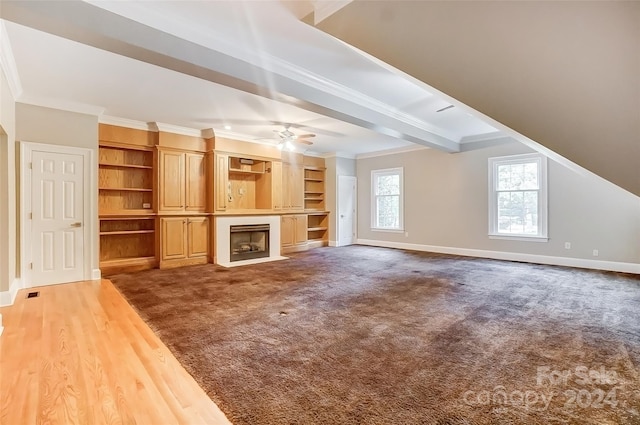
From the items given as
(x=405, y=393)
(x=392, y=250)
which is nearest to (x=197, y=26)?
(x=405, y=393)

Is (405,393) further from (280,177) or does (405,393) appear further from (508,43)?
(280,177)

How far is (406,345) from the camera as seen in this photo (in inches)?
97.6

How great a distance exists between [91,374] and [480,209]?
7.10 meters

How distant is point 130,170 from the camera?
5.77 meters

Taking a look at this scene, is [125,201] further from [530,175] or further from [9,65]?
[530,175]

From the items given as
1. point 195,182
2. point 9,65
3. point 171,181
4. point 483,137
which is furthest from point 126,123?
point 483,137

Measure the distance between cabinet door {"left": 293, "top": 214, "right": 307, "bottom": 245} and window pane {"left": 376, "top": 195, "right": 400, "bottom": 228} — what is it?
219cm

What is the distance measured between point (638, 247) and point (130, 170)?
29.8 ft

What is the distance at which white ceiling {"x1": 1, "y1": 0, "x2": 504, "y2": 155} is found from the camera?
2344 millimetres

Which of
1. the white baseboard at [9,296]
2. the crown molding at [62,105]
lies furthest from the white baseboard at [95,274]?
the crown molding at [62,105]

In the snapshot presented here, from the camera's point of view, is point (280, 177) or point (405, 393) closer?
point (405, 393)

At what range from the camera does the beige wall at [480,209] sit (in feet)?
17.1

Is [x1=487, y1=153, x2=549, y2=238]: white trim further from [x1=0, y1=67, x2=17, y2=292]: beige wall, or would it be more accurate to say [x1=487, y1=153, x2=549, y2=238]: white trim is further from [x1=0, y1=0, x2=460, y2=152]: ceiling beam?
[x1=0, y1=67, x2=17, y2=292]: beige wall

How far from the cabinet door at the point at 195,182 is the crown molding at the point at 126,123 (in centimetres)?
83
